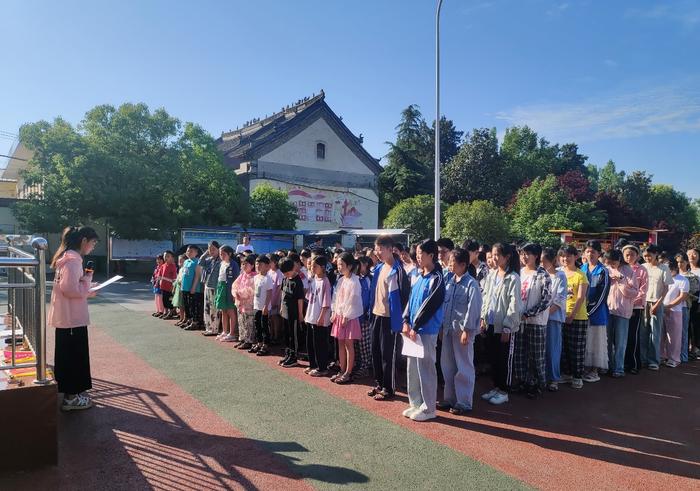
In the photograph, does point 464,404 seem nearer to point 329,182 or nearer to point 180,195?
point 180,195

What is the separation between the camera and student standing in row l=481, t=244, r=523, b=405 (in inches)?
208

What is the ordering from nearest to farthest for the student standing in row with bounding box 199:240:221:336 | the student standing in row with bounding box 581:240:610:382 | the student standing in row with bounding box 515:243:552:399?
1. the student standing in row with bounding box 515:243:552:399
2. the student standing in row with bounding box 581:240:610:382
3. the student standing in row with bounding box 199:240:221:336

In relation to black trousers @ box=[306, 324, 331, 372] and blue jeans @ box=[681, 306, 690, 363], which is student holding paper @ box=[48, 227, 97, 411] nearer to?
black trousers @ box=[306, 324, 331, 372]

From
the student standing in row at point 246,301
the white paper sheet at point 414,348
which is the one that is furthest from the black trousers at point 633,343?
the student standing in row at point 246,301

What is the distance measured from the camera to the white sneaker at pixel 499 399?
537cm

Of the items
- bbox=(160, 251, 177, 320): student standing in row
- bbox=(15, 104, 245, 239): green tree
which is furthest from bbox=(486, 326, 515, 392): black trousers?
bbox=(15, 104, 245, 239): green tree

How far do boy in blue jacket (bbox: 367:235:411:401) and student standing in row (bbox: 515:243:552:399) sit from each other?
1466 mm

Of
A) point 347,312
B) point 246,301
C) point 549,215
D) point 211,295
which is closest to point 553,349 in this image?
point 347,312

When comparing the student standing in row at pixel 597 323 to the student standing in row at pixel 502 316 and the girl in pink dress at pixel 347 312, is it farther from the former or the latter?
the girl in pink dress at pixel 347 312

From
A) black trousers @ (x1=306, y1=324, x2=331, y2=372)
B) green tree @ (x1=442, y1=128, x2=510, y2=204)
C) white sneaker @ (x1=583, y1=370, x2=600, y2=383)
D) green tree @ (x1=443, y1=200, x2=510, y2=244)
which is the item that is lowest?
white sneaker @ (x1=583, y1=370, x2=600, y2=383)

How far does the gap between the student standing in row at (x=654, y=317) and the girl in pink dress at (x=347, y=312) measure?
445cm

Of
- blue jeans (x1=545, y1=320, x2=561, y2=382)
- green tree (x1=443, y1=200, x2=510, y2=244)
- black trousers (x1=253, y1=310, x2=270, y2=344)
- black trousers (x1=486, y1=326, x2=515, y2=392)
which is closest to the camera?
black trousers (x1=486, y1=326, x2=515, y2=392)

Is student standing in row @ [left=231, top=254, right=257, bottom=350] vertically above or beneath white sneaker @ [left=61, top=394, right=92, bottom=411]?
above

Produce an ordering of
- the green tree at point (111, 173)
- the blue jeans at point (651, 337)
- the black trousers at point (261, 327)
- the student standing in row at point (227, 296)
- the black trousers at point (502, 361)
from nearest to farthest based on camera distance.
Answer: the black trousers at point (502, 361)
the blue jeans at point (651, 337)
the black trousers at point (261, 327)
the student standing in row at point (227, 296)
the green tree at point (111, 173)
